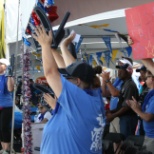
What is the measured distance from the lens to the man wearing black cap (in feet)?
15.9

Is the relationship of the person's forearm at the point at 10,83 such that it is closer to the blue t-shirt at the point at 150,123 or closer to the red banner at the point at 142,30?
the blue t-shirt at the point at 150,123

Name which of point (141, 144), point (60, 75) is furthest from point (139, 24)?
point (141, 144)

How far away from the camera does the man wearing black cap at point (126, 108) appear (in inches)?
191

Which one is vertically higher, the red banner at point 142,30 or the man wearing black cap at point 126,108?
the red banner at point 142,30

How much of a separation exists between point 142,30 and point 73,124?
1060mm

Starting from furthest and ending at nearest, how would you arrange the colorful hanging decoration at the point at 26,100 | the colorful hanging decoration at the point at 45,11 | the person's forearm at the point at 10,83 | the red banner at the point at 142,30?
the person's forearm at the point at 10,83
the colorful hanging decoration at the point at 26,100
the colorful hanging decoration at the point at 45,11
the red banner at the point at 142,30

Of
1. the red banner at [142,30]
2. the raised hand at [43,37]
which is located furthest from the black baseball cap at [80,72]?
the red banner at [142,30]

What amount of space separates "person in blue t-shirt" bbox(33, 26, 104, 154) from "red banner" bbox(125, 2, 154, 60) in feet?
2.12

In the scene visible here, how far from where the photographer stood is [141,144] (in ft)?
13.6

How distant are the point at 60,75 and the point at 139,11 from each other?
99 centimetres

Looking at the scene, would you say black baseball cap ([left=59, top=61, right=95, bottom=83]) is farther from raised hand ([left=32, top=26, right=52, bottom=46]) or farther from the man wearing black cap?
the man wearing black cap

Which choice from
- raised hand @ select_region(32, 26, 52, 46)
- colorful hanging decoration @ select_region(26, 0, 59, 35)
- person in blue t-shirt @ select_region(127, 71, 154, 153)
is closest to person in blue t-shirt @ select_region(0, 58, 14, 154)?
colorful hanging decoration @ select_region(26, 0, 59, 35)

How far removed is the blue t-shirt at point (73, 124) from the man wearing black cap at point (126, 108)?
223 centimetres

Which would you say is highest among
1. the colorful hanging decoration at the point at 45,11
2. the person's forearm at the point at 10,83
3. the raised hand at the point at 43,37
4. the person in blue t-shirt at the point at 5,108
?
the colorful hanging decoration at the point at 45,11
